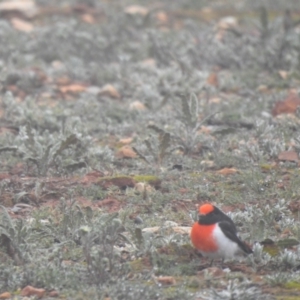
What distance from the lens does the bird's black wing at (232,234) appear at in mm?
5965

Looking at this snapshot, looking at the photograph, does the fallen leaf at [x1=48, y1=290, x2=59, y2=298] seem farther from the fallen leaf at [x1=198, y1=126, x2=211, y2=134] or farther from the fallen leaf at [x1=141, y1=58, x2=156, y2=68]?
the fallen leaf at [x1=141, y1=58, x2=156, y2=68]

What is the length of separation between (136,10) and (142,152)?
7429mm

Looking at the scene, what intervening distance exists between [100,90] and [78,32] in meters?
2.63

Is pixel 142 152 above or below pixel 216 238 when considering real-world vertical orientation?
above

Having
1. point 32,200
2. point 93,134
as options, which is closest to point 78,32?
point 93,134

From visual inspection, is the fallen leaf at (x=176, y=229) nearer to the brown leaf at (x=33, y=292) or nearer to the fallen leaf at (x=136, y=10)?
the brown leaf at (x=33, y=292)

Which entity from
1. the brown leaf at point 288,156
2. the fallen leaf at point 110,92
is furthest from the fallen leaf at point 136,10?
the brown leaf at point 288,156

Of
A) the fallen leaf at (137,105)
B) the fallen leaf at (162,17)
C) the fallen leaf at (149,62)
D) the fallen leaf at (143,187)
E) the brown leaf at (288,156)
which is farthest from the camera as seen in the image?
the fallen leaf at (162,17)

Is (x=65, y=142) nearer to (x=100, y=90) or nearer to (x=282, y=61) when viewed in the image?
(x=100, y=90)

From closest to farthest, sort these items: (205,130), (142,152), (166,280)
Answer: (166,280), (142,152), (205,130)

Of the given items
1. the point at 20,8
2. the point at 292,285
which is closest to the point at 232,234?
the point at 292,285

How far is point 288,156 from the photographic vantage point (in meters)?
8.36

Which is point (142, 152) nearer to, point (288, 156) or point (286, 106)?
point (288, 156)

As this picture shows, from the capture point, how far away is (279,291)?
18.2 ft
